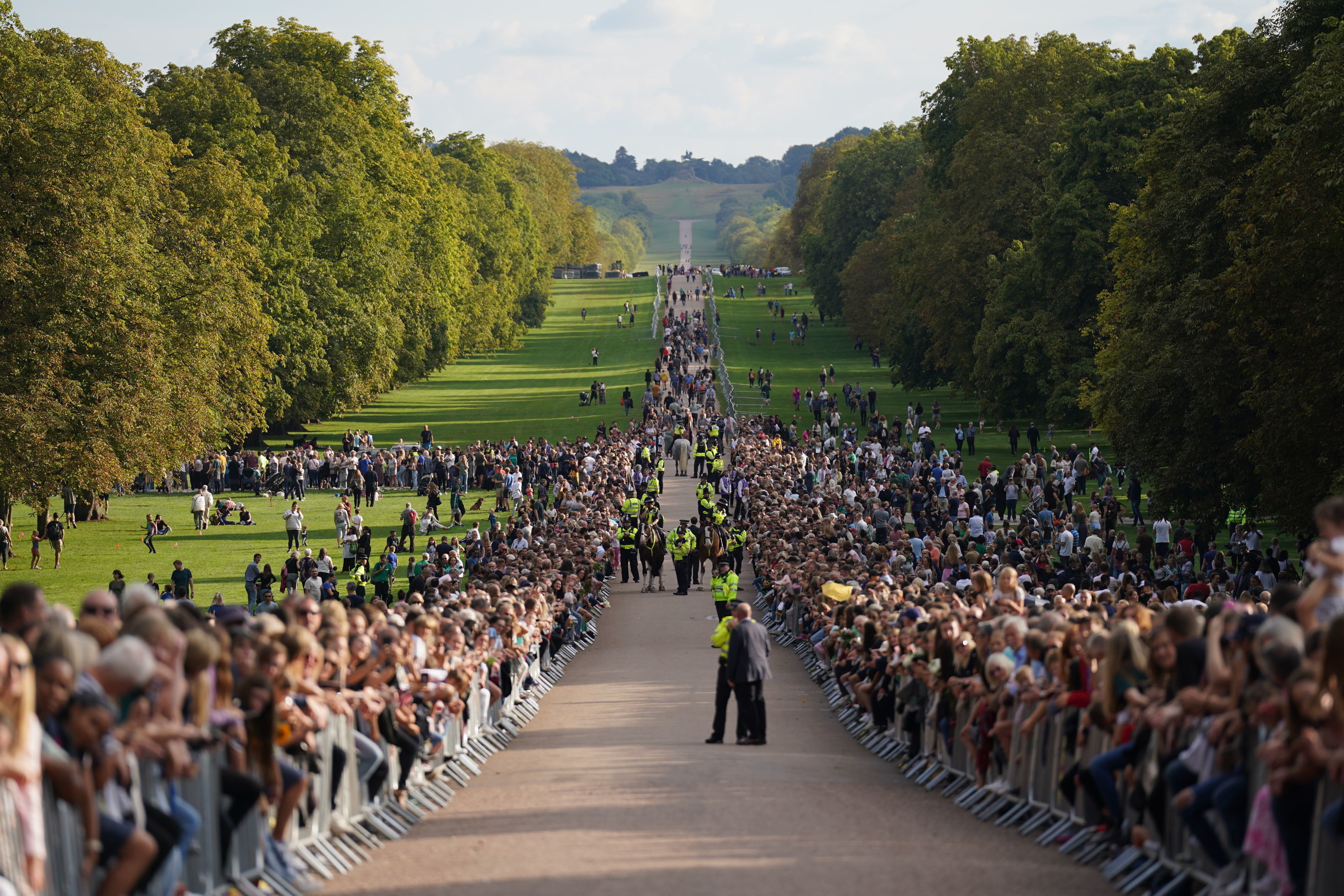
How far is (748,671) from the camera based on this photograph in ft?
54.5

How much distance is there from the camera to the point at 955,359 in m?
56.6

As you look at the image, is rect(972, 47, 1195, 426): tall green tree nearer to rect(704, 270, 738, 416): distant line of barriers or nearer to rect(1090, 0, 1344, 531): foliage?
rect(1090, 0, 1344, 531): foliage

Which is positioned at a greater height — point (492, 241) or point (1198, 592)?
point (492, 241)

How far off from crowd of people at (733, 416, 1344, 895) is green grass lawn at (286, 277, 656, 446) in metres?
33.3

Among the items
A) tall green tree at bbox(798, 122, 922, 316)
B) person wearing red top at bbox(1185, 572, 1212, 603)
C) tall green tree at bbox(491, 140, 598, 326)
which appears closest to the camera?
person wearing red top at bbox(1185, 572, 1212, 603)

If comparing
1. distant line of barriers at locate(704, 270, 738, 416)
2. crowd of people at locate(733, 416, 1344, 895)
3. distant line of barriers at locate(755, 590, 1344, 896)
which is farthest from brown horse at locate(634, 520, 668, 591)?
distant line of barriers at locate(704, 270, 738, 416)

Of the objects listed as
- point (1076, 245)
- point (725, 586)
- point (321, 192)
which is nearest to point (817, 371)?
point (321, 192)

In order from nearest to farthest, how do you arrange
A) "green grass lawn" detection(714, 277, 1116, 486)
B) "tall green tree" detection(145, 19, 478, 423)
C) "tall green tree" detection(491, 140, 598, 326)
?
"tall green tree" detection(145, 19, 478, 423), "green grass lawn" detection(714, 277, 1116, 486), "tall green tree" detection(491, 140, 598, 326)

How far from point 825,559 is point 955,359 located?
3254cm

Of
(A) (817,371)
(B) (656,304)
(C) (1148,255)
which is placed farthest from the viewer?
(B) (656,304)

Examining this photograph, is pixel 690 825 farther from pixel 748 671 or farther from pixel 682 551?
pixel 682 551

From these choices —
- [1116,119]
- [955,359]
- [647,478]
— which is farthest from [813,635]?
[955,359]

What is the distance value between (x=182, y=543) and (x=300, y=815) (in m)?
28.9

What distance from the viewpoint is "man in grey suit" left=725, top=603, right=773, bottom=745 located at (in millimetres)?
16656
